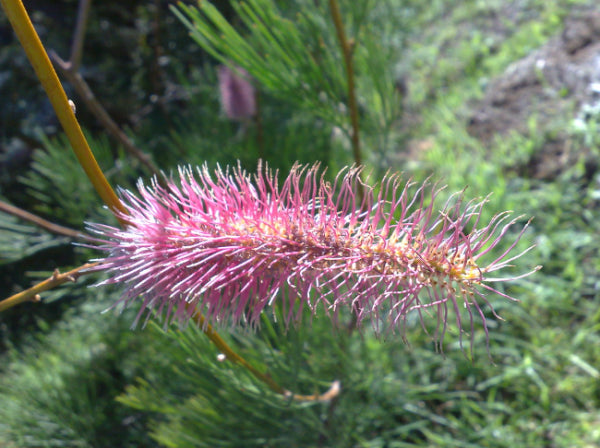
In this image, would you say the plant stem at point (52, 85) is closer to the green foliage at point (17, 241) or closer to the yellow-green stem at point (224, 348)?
the yellow-green stem at point (224, 348)

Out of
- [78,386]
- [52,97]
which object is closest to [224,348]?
[52,97]

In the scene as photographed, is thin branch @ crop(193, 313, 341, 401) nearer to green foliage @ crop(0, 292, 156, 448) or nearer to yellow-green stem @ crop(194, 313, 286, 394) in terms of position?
yellow-green stem @ crop(194, 313, 286, 394)

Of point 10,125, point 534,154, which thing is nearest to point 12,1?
point 10,125

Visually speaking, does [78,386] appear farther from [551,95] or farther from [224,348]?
[551,95]

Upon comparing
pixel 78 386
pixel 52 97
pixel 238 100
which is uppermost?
pixel 238 100

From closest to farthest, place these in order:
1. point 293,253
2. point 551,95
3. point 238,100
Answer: point 293,253 < point 238,100 < point 551,95

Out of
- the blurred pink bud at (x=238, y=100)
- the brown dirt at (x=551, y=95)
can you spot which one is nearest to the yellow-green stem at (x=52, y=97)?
the blurred pink bud at (x=238, y=100)
